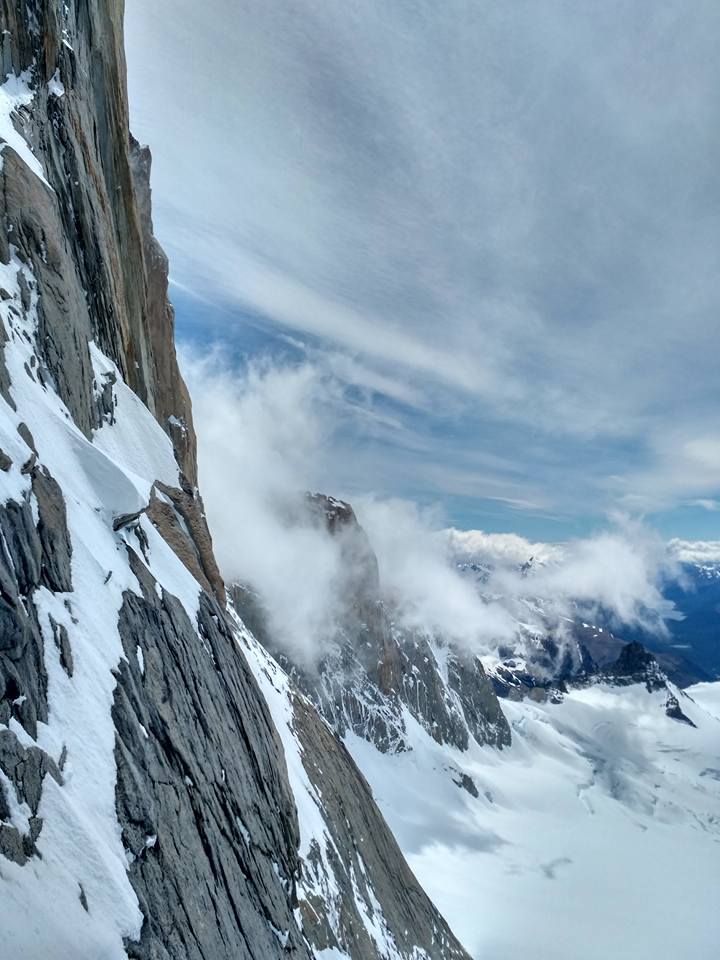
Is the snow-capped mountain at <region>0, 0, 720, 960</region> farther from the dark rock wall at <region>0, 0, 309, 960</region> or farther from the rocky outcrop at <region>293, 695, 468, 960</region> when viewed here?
the rocky outcrop at <region>293, 695, 468, 960</region>

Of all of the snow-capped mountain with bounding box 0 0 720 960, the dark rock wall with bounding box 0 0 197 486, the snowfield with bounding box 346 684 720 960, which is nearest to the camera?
the snow-capped mountain with bounding box 0 0 720 960

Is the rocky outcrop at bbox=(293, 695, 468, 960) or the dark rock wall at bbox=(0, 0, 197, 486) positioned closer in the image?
the dark rock wall at bbox=(0, 0, 197, 486)

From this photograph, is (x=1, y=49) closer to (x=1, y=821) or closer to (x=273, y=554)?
(x=1, y=821)

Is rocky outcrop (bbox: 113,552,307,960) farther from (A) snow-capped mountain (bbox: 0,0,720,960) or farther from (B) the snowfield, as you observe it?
(B) the snowfield

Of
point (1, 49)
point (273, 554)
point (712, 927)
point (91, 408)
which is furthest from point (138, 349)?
point (712, 927)

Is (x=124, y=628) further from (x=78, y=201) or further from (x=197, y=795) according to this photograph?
(x=78, y=201)

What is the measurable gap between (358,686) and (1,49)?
18073 cm

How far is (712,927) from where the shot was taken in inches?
5773

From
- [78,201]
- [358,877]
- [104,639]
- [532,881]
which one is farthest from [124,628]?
[532,881]

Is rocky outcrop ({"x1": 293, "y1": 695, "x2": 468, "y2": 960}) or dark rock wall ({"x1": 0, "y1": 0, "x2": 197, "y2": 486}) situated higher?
dark rock wall ({"x1": 0, "y1": 0, "x2": 197, "y2": 486})

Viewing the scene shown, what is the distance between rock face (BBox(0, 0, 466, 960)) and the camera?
416 inches

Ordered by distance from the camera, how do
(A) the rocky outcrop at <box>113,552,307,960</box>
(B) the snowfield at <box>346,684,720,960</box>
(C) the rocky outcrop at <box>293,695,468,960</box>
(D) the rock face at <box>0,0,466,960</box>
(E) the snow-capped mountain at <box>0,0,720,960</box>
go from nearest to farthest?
(D) the rock face at <box>0,0,466,960</box>, (E) the snow-capped mountain at <box>0,0,720,960</box>, (A) the rocky outcrop at <box>113,552,307,960</box>, (C) the rocky outcrop at <box>293,695,468,960</box>, (B) the snowfield at <box>346,684,720,960</box>

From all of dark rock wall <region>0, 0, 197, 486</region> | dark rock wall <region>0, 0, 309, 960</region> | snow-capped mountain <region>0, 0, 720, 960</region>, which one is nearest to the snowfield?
snow-capped mountain <region>0, 0, 720, 960</region>

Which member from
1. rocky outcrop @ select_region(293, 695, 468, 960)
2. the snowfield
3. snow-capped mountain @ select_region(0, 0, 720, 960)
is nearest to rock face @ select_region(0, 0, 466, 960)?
snow-capped mountain @ select_region(0, 0, 720, 960)
